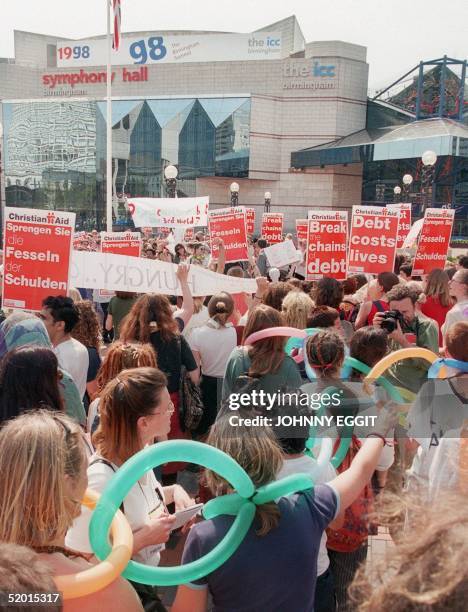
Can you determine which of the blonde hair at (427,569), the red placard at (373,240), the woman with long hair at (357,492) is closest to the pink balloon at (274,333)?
the woman with long hair at (357,492)

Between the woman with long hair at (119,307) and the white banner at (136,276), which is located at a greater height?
the white banner at (136,276)

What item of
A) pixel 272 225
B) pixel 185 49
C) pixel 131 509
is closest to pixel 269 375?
pixel 131 509

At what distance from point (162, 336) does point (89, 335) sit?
715 mm

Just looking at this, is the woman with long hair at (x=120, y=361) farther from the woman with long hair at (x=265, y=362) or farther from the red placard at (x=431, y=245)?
the red placard at (x=431, y=245)

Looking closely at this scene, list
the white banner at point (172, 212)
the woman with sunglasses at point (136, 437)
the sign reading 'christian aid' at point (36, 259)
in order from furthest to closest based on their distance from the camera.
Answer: the white banner at point (172, 212)
the sign reading 'christian aid' at point (36, 259)
the woman with sunglasses at point (136, 437)

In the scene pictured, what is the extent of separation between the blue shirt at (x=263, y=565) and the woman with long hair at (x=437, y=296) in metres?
4.61

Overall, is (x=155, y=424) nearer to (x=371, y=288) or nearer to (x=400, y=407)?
(x=400, y=407)

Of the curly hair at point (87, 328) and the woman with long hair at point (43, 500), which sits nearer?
the woman with long hair at point (43, 500)

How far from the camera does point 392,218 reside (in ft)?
25.8

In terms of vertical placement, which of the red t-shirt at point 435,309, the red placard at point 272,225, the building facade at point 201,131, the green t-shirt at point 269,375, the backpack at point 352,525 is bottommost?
the backpack at point 352,525

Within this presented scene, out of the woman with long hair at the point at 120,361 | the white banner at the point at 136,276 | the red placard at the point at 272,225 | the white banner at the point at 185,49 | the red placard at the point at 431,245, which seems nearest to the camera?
the woman with long hair at the point at 120,361

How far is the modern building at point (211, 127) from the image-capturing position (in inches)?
1654

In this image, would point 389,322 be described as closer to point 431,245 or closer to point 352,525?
point 352,525

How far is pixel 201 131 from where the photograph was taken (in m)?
42.0
